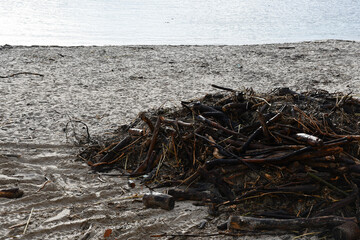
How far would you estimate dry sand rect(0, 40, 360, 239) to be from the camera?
305 centimetres

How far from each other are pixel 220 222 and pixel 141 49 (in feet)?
27.5

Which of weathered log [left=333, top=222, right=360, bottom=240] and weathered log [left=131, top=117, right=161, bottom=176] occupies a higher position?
weathered log [left=131, top=117, right=161, bottom=176]

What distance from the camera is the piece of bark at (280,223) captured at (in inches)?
109

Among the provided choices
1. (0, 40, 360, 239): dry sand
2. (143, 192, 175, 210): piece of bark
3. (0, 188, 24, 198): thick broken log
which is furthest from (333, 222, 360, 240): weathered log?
(0, 188, 24, 198): thick broken log

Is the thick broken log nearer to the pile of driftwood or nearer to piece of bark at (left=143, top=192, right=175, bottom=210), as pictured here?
the pile of driftwood

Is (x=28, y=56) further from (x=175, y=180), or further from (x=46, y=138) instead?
(x=175, y=180)

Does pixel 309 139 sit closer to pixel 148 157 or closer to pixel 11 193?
pixel 148 157

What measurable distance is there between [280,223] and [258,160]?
58 cm

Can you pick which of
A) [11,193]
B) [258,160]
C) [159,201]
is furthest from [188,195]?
[11,193]

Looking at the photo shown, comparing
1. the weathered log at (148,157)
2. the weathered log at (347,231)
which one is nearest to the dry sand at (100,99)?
the weathered log at (148,157)

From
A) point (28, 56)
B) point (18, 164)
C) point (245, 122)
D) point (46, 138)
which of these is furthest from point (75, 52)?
point (245, 122)

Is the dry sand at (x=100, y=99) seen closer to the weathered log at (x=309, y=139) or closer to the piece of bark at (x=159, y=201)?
the piece of bark at (x=159, y=201)

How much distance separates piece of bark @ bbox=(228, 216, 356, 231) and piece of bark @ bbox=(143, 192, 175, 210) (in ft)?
1.76

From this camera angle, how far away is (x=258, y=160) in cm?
321
